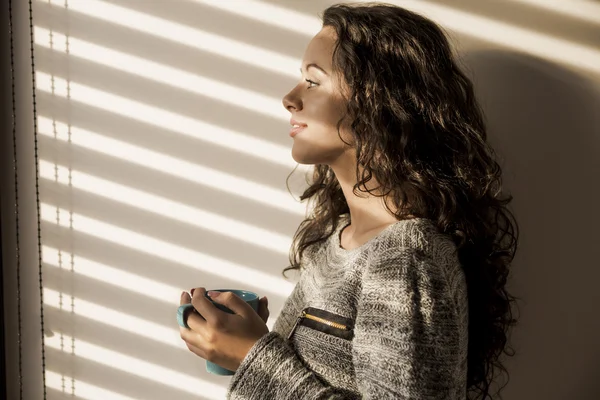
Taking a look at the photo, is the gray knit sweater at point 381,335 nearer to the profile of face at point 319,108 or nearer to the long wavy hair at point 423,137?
the long wavy hair at point 423,137

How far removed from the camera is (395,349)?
0.79m

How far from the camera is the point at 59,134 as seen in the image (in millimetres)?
1344

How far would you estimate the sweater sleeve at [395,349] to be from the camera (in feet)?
2.59

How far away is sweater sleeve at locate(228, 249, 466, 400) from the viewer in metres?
0.79

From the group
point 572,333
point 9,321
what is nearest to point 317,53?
point 572,333

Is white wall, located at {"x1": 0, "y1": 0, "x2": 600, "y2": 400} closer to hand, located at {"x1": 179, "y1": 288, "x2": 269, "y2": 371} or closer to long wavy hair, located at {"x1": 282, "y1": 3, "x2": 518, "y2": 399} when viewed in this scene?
long wavy hair, located at {"x1": 282, "y1": 3, "x2": 518, "y2": 399}

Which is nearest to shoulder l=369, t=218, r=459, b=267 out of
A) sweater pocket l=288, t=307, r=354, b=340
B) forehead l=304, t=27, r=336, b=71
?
sweater pocket l=288, t=307, r=354, b=340

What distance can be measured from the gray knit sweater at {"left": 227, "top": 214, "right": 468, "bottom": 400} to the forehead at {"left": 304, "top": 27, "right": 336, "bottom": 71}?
0.35 meters

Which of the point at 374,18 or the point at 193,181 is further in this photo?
the point at 193,181

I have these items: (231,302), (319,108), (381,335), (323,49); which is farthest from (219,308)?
(323,49)

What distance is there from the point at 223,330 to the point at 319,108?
1.47ft

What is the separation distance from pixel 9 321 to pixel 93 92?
2.05ft

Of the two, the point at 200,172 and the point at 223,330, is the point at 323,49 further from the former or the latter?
the point at 223,330

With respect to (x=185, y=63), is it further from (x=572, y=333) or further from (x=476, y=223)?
(x=572, y=333)
